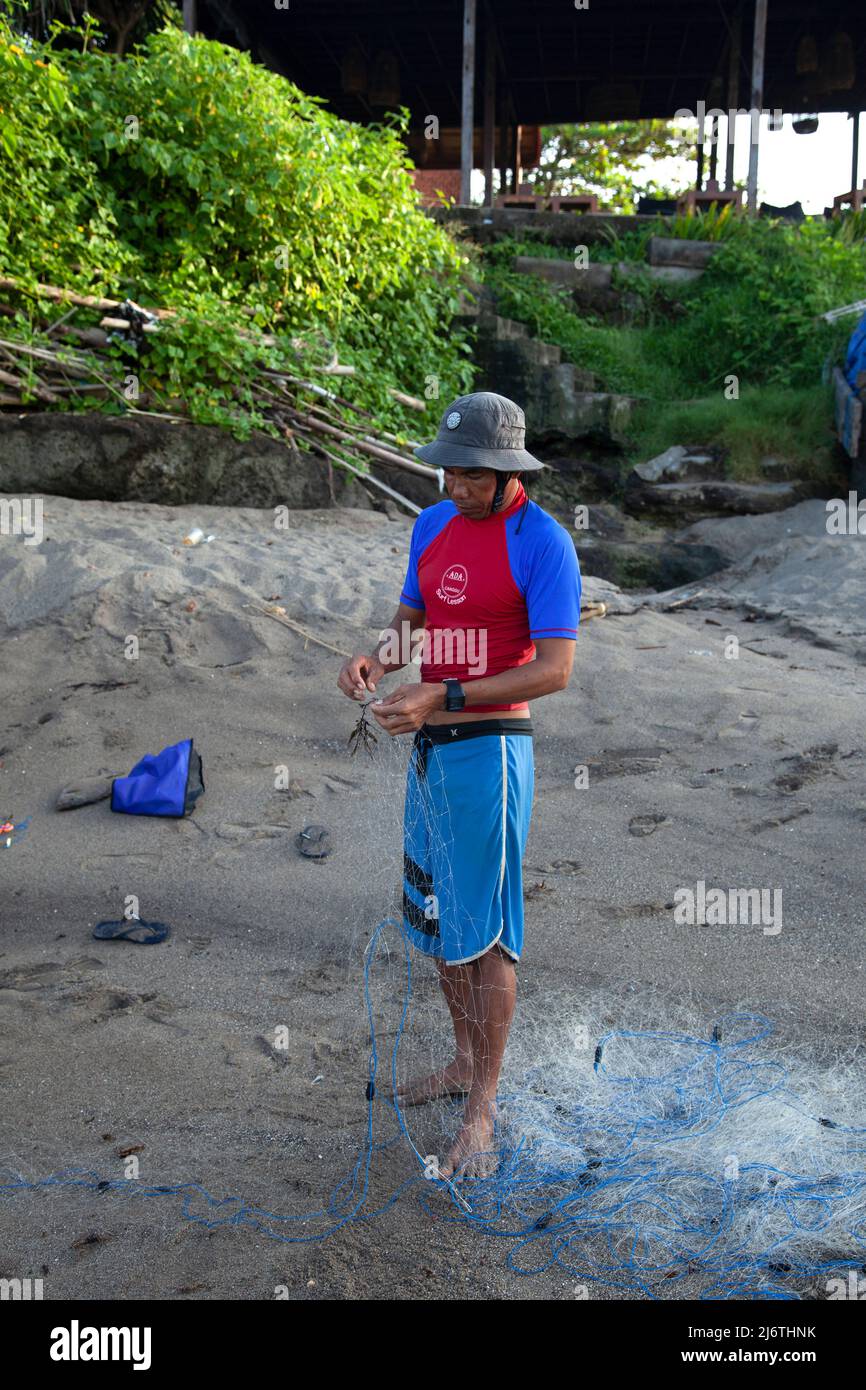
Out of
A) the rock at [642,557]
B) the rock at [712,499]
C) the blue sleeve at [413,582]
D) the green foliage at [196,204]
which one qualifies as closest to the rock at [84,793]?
the blue sleeve at [413,582]

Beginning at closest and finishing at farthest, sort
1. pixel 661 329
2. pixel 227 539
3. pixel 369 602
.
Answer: pixel 369 602, pixel 227 539, pixel 661 329

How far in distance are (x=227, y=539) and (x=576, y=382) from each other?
16.9 ft

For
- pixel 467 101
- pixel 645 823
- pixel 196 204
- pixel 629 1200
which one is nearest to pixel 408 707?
pixel 629 1200

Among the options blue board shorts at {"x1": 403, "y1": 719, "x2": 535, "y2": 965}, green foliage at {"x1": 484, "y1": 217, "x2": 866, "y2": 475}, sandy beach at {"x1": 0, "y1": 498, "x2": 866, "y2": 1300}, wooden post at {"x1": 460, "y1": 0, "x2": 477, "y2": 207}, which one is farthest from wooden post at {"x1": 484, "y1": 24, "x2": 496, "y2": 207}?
blue board shorts at {"x1": 403, "y1": 719, "x2": 535, "y2": 965}

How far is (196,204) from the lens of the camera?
905 centimetres

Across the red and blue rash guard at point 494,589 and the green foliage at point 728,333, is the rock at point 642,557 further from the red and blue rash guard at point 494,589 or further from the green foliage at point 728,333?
the red and blue rash guard at point 494,589

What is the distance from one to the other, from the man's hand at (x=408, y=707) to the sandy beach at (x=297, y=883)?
1.20 meters

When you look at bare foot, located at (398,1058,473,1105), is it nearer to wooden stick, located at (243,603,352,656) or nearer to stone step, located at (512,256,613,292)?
wooden stick, located at (243,603,352,656)

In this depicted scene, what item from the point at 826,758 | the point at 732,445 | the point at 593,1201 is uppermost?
the point at 732,445

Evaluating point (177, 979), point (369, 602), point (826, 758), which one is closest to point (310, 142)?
point (369, 602)

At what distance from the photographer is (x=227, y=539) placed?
7.64 metres

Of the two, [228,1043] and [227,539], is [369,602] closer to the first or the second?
[227,539]

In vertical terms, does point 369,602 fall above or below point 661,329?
below

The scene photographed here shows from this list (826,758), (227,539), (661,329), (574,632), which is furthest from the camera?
(661,329)
